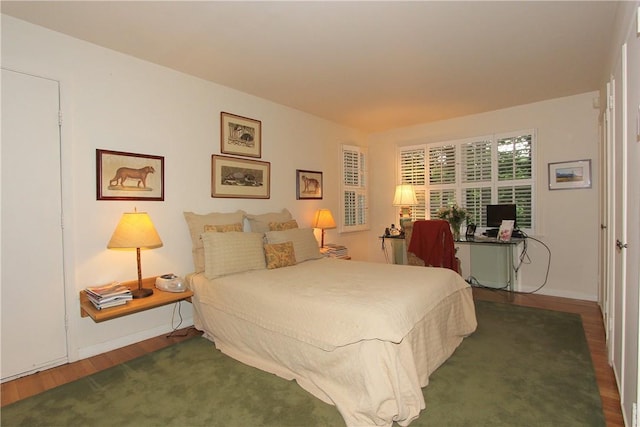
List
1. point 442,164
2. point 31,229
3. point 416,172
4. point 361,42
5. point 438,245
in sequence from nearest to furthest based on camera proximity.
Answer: point 31,229 < point 361,42 < point 438,245 < point 442,164 < point 416,172

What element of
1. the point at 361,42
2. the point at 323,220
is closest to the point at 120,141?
the point at 361,42

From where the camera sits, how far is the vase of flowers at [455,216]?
15.2 feet

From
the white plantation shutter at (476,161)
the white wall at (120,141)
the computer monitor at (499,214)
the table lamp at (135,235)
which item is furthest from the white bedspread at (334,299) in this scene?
the white plantation shutter at (476,161)

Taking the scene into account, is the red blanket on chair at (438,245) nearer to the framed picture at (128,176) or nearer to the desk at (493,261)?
the desk at (493,261)

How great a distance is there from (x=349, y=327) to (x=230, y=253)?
4.83ft

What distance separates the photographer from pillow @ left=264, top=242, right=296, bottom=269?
10.6ft

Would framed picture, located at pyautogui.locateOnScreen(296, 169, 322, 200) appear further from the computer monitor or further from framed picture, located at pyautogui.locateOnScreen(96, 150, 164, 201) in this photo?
the computer monitor

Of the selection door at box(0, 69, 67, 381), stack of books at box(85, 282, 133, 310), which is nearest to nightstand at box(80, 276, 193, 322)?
stack of books at box(85, 282, 133, 310)

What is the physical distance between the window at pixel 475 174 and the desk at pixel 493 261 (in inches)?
15.2

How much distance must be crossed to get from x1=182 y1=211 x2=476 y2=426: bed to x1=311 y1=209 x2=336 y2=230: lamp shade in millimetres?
1259

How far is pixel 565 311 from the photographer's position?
3605 millimetres

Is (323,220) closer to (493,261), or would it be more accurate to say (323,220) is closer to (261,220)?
(261,220)

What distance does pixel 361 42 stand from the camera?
2709mm

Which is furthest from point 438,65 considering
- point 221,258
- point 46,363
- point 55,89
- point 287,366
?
point 46,363
